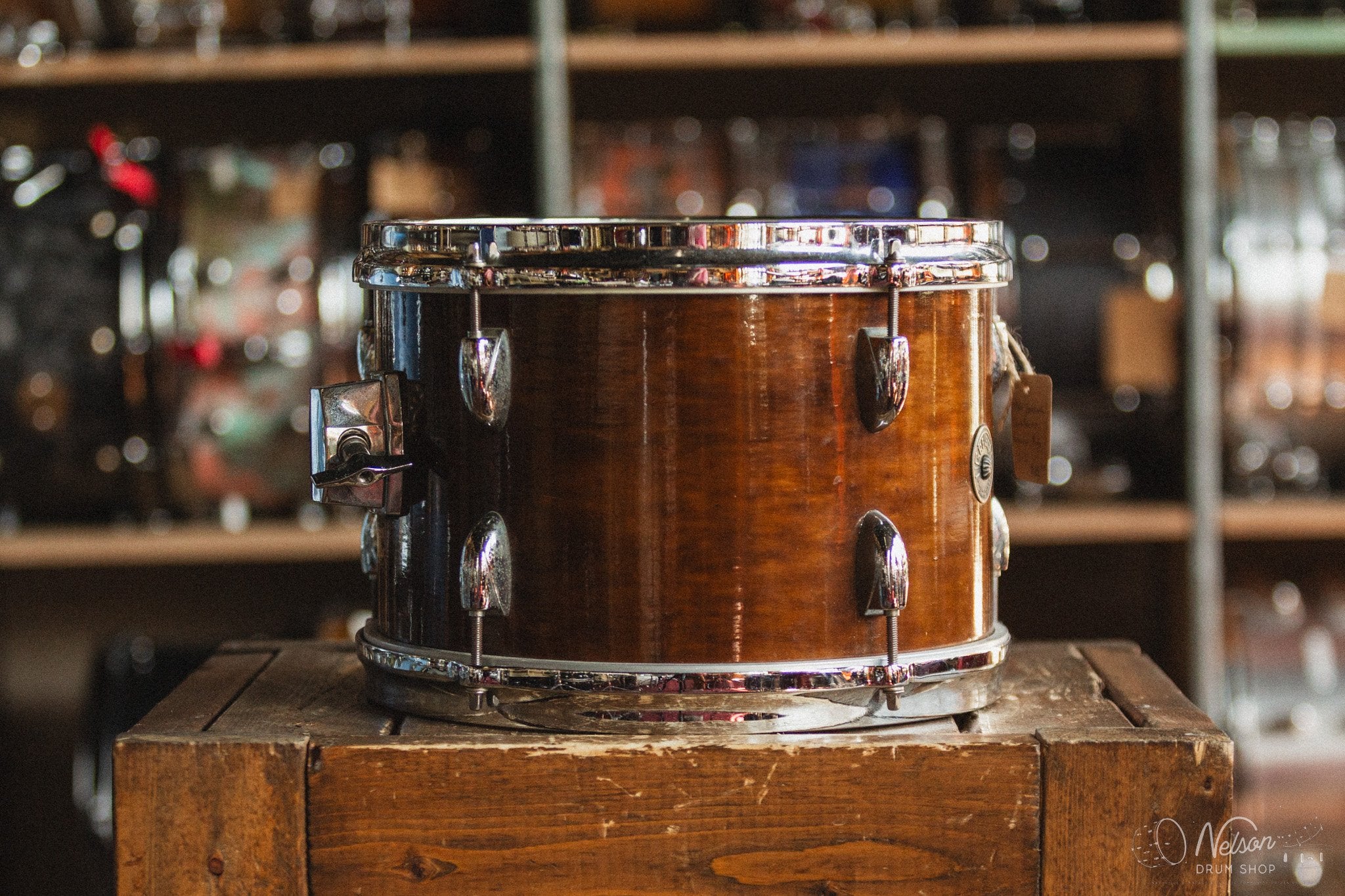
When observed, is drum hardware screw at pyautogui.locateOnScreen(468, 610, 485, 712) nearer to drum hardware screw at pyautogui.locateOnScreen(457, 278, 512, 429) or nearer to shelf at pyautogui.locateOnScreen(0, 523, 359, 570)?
drum hardware screw at pyautogui.locateOnScreen(457, 278, 512, 429)

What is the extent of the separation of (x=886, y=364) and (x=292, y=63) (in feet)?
4.21

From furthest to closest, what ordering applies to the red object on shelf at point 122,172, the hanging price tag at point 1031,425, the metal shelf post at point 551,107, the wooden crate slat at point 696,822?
the red object on shelf at point 122,172, the metal shelf post at point 551,107, the hanging price tag at point 1031,425, the wooden crate slat at point 696,822

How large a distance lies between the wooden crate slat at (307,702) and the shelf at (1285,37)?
144 cm

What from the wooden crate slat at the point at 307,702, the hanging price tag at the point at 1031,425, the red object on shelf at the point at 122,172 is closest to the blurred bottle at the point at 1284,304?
the hanging price tag at the point at 1031,425

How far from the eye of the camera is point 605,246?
1001mm

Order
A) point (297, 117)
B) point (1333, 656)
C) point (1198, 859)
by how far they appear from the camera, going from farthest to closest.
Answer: point (297, 117) → point (1333, 656) → point (1198, 859)

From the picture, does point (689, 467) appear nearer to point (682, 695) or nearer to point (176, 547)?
point (682, 695)

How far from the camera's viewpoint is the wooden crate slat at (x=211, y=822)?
1.00 meters

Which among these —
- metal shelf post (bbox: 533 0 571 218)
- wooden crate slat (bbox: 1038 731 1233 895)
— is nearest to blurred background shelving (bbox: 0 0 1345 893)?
metal shelf post (bbox: 533 0 571 218)

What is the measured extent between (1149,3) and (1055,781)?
Result: 4.85 feet

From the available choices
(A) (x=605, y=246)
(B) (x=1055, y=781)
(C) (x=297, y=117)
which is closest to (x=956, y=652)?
(B) (x=1055, y=781)

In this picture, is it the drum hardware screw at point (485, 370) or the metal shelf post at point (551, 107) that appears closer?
the drum hardware screw at point (485, 370)

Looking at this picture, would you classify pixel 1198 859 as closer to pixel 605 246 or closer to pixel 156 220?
pixel 605 246

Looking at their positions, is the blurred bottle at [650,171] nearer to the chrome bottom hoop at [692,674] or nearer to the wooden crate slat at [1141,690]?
the wooden crate slat at [1141,690]
